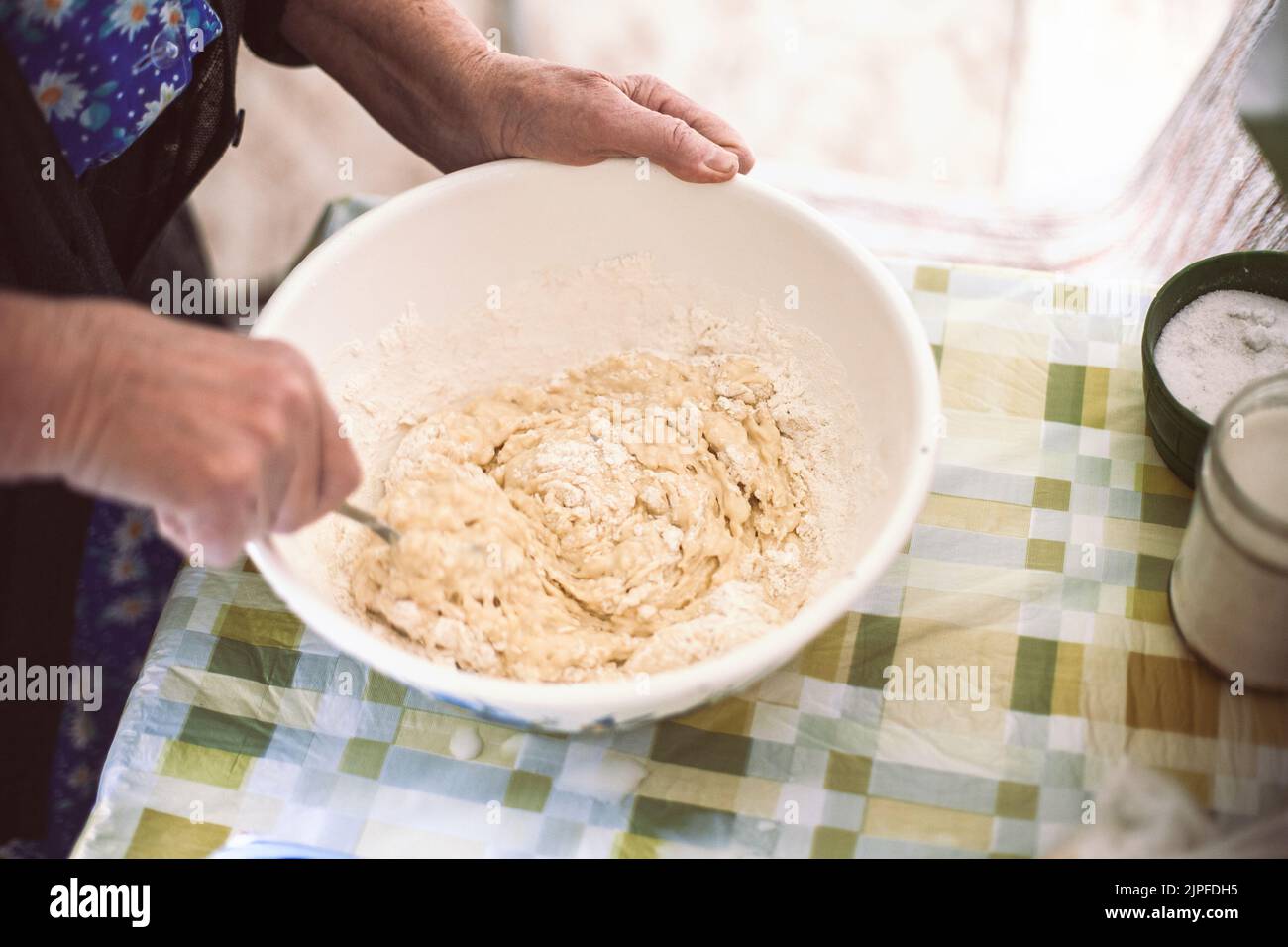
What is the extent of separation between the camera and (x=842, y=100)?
250 cm

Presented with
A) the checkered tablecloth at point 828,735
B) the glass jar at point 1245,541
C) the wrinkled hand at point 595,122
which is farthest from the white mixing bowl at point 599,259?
the glass jar at point 1245,541

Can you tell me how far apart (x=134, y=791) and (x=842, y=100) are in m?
2.20

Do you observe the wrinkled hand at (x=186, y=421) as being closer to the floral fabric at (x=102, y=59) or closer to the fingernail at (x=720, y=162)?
the floral fabric at (x=102, y=59)

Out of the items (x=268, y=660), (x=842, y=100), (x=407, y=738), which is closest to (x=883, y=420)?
(x=407, y=738)

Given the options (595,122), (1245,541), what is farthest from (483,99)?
(1245,541)

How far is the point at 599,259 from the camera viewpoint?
3.81 feet

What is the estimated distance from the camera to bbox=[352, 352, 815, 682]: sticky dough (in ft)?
3.07

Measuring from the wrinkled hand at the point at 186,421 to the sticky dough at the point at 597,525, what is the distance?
19 centimetres

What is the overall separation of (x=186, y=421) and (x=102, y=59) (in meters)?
0.45

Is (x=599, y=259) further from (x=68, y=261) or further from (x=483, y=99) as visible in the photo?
(x=68, y=261)

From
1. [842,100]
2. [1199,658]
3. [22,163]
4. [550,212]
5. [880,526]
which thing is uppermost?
[22,163]
